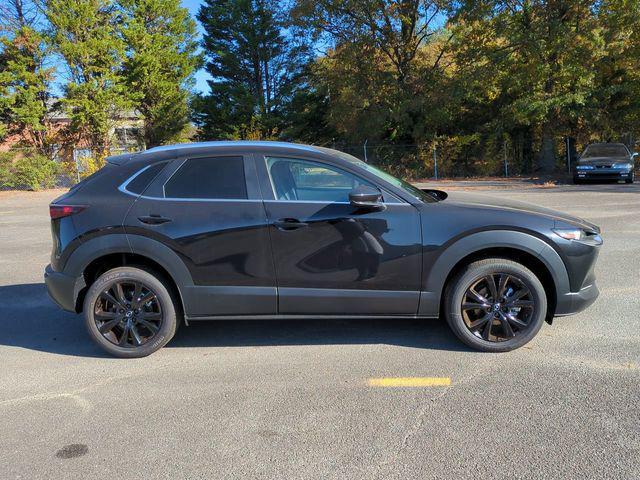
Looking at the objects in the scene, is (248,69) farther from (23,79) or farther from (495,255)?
(495,255)

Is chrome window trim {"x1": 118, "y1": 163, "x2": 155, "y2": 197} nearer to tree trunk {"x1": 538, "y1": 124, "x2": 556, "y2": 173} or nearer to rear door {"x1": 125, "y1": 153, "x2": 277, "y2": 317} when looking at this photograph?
rear door {"x1": 125, "y1": 153, "x2": 277, "y2": 317}

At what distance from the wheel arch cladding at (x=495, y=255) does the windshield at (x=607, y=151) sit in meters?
17.7

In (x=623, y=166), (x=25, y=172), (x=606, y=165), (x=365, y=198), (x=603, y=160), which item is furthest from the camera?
(x=25, y=172)

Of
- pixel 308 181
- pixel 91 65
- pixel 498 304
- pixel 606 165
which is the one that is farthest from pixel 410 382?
pixel 91 65

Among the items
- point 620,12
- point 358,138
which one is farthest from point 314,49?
point 620,12

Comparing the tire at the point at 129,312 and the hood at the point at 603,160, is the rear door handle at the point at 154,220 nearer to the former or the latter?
the tire at the point at 129,312

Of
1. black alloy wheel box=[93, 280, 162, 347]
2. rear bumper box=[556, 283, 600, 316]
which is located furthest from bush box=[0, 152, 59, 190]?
rear bumper box=[556, 283, 600, 316]

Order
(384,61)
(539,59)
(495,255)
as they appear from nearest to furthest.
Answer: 1. (495,255)
2. (539,59)
3. (384,61)

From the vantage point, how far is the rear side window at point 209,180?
4.25m

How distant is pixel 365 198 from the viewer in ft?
12.9

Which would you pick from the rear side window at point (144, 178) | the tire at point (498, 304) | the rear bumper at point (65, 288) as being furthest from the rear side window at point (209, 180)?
the tire at point (498, 304)

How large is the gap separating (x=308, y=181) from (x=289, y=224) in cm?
52

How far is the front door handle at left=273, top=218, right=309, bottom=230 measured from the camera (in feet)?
13.4

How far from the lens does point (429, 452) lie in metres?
2.91
